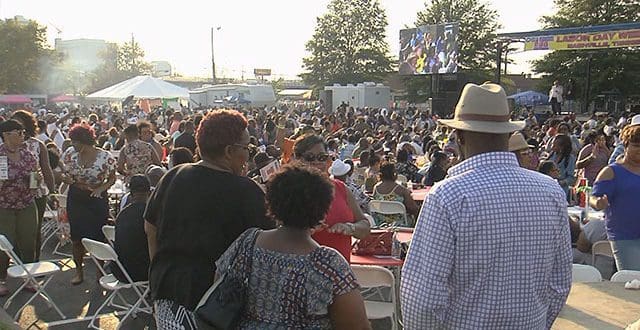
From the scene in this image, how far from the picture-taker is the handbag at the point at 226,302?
227cm

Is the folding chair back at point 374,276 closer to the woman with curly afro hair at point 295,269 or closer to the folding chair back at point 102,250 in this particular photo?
the woman with curly afro hair at point 295,269

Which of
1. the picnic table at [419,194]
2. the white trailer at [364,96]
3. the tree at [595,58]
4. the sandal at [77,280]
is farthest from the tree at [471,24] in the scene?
the sandal at [77,280]

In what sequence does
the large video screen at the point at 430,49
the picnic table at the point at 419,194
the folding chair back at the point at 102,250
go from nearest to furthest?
1. the folding chair back at the point at 102,250
2. the picnic table at the point at 419,194
3. the large video screen at the point at 430,49

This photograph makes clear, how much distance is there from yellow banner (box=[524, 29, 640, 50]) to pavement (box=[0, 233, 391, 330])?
2003 centimetres

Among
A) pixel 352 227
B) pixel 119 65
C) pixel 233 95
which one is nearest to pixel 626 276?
pixel 352 227

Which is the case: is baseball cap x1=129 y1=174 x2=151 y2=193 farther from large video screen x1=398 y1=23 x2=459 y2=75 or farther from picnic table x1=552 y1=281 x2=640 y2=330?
large video screen x1=398 y1=23 x2=459 y2=75

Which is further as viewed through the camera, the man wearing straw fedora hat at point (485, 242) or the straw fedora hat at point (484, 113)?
the straw fedora hat at point (484, 113)

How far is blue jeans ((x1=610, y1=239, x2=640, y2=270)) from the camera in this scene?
421 cm

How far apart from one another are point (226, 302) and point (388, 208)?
4456 mm

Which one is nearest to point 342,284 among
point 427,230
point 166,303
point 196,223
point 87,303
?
point 427,230

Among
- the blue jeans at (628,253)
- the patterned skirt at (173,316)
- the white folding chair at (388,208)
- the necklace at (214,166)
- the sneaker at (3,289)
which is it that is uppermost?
the necklace at (214,166)

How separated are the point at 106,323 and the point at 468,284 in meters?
4.19

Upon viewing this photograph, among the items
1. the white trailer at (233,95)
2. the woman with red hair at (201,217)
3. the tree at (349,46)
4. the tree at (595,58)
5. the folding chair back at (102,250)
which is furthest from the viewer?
the tree at (349,46)

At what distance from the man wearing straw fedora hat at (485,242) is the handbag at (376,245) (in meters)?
2.43
